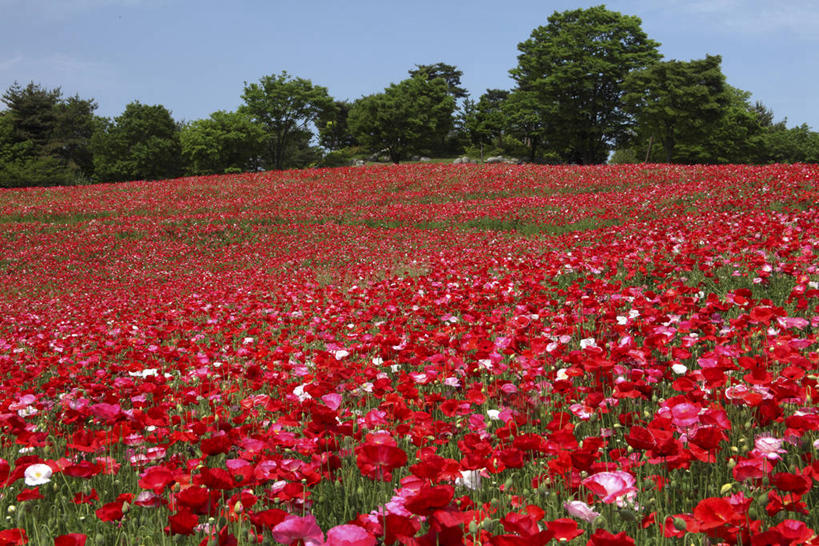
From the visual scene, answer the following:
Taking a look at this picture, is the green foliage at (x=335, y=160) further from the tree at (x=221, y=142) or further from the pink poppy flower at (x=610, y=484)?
the pink poppy flower at (x=610, y=484)

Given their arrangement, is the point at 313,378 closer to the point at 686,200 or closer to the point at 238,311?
the point at 238,311

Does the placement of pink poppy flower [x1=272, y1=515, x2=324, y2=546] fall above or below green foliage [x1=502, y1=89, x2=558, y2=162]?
below

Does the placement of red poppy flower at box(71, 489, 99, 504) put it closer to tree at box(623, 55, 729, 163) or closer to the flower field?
the flower field

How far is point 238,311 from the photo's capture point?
24.0ft

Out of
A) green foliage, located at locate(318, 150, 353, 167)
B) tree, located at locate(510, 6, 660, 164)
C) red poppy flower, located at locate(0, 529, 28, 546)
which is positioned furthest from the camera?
green foliage, located at locate(318, 150, 353, 167)

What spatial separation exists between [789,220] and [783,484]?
9.01 m

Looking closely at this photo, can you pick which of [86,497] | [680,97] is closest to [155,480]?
[86,497]

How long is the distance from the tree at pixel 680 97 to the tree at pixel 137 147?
48625mm

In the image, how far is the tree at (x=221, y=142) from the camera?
5316 centimetres

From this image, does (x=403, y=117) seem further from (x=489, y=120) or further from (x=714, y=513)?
(x=714, y=513)

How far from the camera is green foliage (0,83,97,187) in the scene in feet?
165

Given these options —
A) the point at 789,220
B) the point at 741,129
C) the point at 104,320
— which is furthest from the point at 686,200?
the point at 741,129

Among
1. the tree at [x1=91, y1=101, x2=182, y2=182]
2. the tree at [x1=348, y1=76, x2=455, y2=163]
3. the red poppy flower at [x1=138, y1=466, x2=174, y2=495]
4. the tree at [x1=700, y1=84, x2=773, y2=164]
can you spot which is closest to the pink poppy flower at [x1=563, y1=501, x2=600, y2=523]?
the red poppy flower at [x1=138, y1=466, x2=174, y2=495]

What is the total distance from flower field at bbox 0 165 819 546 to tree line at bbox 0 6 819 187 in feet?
120
